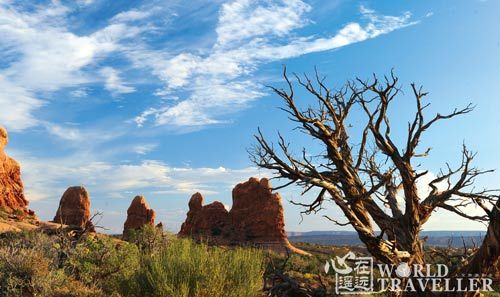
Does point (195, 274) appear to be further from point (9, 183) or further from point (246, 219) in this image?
point (246, 219)

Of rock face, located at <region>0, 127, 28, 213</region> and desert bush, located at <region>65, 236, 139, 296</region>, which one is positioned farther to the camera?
rock face, located at <region>0, 127, 28, 213</region>

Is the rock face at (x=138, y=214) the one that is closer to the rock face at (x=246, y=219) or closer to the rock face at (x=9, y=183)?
the rock face at (x=246, y=219)

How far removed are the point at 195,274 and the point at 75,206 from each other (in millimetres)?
57543

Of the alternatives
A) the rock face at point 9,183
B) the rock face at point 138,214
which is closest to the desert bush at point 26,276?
the rock face at point 9,183

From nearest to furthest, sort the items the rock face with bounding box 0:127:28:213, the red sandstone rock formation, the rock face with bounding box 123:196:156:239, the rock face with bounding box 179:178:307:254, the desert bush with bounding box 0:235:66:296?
the desert bush with bounding box 0:235:66:296, the rock face with bounding box 0:127:28:213, the rock face with bounding box 179:178:307:254, the rock face with bounding box 123:196:156:239, the red sandstone rock formation

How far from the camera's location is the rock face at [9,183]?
5338 centimetres

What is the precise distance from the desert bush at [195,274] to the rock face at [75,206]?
2160 inches

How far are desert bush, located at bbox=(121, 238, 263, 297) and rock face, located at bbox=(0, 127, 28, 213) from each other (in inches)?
2023

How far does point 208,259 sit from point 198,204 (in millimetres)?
68511

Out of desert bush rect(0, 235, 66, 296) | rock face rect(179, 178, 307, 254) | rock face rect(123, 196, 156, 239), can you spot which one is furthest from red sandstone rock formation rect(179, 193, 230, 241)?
Result: desert bush rect(0, 235, 66, 296)

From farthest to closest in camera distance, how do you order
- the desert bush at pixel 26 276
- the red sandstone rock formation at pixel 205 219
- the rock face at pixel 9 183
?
the red sandstone rock formation at pixel 205 219
the rock face at pixel 9 183
the desert bush at pixel 26 276

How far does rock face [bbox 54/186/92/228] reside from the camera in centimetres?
5853

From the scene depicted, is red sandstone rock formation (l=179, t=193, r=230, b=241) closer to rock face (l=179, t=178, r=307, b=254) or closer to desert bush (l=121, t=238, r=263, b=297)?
rock face (l=179, t=178, r=307, b=254)

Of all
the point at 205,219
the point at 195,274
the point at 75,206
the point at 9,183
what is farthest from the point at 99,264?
the point at 205,219
